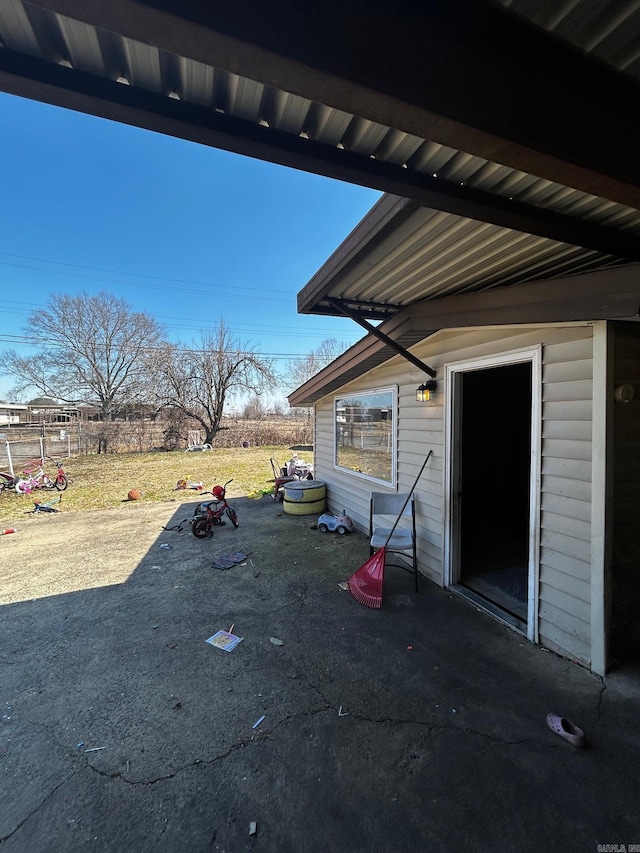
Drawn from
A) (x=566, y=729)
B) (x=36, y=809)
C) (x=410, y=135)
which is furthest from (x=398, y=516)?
(x=410, y=135)

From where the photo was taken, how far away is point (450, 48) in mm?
837

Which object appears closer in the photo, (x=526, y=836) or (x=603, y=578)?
(x=526, y=836)

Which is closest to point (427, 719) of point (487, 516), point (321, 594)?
point (321, 594)

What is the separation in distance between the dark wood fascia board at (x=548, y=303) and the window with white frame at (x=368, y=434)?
1.74 metres

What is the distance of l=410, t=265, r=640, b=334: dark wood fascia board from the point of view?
71.1 inches

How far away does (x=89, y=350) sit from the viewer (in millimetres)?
20719

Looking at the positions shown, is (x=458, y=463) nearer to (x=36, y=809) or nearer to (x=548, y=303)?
(x=548, y=303)

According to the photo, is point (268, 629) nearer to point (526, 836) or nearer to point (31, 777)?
point (31, 777)

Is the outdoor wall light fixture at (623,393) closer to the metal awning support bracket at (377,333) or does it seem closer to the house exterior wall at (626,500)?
the house exterior wall at (626,500)

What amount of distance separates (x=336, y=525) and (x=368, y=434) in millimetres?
1468

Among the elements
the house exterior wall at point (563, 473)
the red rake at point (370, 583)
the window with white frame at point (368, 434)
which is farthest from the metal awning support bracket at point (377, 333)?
the red rake at point (370, 583)

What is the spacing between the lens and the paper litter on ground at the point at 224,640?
2623mm

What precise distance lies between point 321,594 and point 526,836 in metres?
2.17

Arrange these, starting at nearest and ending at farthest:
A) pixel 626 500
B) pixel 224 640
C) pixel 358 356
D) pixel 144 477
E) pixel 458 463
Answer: pixel 626 500 → pixel 224 640 → pixel 458 463 → pixel 358 356 → pixel 144 477
